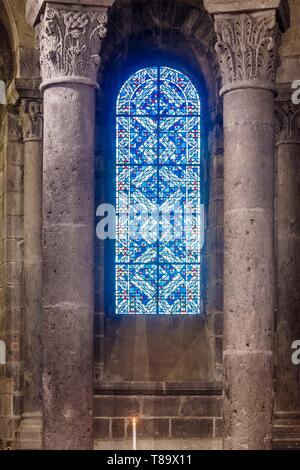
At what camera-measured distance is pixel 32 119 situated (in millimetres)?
16766

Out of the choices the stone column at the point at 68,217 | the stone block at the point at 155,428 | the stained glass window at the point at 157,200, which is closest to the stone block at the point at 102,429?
the stone block at the point at 155,428

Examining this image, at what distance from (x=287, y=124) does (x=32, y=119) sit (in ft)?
11.4

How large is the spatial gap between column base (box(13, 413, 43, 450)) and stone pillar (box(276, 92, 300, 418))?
3.19m

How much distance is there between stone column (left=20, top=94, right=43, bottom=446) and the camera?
16.5 meters

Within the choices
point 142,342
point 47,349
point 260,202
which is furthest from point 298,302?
point 47,349

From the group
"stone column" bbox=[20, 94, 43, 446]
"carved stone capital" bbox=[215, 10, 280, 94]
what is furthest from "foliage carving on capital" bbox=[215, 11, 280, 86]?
"stone column" bbox=[20, 94, 43, 446]

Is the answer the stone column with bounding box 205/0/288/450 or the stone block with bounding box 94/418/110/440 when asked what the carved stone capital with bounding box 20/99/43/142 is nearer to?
the stone block with bounding box 94/418/110/440

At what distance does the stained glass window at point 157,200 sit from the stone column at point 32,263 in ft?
4.08

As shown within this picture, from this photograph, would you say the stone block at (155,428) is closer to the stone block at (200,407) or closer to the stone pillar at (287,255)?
the stone block at (200,407)

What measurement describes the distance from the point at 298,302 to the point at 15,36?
521cm

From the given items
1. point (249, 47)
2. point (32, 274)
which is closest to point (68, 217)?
point (249, 47)

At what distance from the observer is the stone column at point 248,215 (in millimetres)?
12617

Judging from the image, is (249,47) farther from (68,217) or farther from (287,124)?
(287,124)
